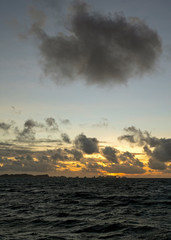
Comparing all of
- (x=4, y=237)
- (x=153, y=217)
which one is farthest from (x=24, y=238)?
(x=153, y=217)

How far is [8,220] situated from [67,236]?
8232 millimetres

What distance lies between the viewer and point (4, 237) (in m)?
15.4

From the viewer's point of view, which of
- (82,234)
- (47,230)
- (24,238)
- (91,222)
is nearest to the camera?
(24,238)

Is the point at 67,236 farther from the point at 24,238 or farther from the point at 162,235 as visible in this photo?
the point at 162,235

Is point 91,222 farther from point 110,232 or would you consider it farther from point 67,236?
point 67,236

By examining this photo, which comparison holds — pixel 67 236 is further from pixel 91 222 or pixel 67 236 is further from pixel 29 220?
pixel 29 220

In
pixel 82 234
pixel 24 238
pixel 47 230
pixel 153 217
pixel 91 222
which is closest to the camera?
pixel 24 238

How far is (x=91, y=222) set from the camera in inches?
816

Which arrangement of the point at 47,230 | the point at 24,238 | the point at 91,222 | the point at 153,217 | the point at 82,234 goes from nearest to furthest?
the point at 24,238 → the point at 82,234 → the point at 47,230 → the point at 91,222 → the point at 153,217

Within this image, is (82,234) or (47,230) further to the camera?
(47,230)

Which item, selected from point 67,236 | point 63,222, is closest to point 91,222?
point 63,222

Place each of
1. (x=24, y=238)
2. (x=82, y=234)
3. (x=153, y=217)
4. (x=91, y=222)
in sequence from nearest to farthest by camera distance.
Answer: (x=24, y=238), (x=82, y=234), (x=91, y=222), (x=153, y=217)

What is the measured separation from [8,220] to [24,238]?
7.44m

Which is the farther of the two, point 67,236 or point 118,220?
point 118,220
